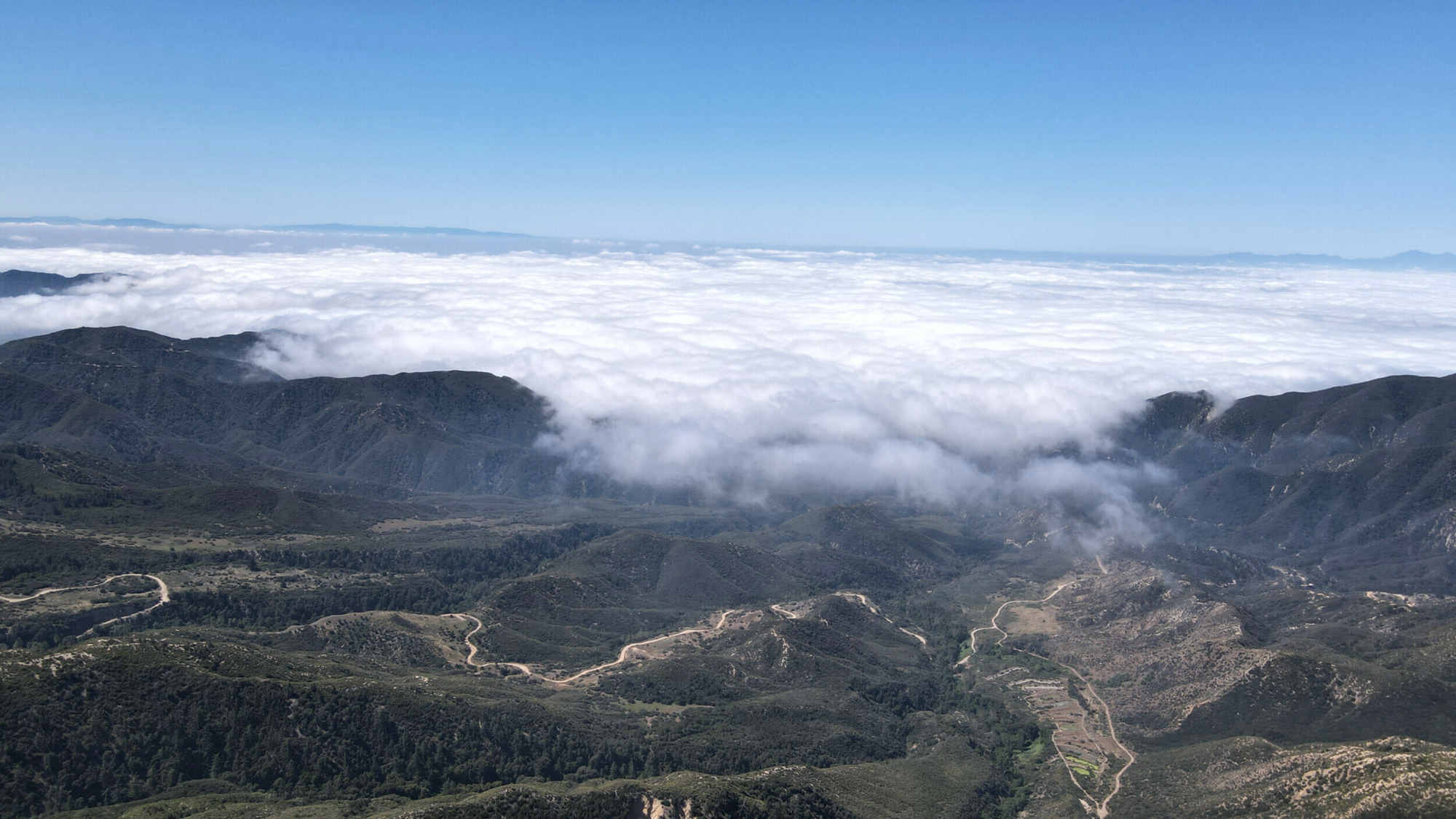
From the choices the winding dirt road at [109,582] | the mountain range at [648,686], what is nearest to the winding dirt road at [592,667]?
the mountain range at [648,686]

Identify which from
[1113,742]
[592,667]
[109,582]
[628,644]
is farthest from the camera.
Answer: [628,644]

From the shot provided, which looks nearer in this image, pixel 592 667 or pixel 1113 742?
pixel 1113 742

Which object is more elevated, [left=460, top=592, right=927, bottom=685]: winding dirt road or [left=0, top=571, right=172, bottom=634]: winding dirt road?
[left=0, top=571, right=172, bottom=634]: winding dirt road

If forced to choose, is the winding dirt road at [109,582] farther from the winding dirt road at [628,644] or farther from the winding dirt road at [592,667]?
the winding dirt road at [592,667]

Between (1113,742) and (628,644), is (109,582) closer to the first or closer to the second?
(628,644)

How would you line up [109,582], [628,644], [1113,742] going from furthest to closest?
[628,644], [109,582], [1113,742]

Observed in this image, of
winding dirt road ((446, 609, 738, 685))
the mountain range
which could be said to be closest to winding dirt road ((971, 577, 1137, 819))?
the mountain range

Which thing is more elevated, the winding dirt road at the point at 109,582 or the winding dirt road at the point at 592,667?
the winding dirt road at the point at 109,582

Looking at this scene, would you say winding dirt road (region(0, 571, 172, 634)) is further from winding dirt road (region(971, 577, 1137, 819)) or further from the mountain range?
winding dirt road (region(971, 577, 1137, 819))

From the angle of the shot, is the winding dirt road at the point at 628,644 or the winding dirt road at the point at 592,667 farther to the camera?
the winding dirt road at the point at 628,644

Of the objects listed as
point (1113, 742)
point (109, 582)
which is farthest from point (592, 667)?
point (109, 582)

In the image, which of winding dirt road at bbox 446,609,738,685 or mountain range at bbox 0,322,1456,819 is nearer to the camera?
mountain range at bbox 0,322,1456,819

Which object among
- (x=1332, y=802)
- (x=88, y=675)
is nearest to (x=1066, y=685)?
(x=1332, y=802)
